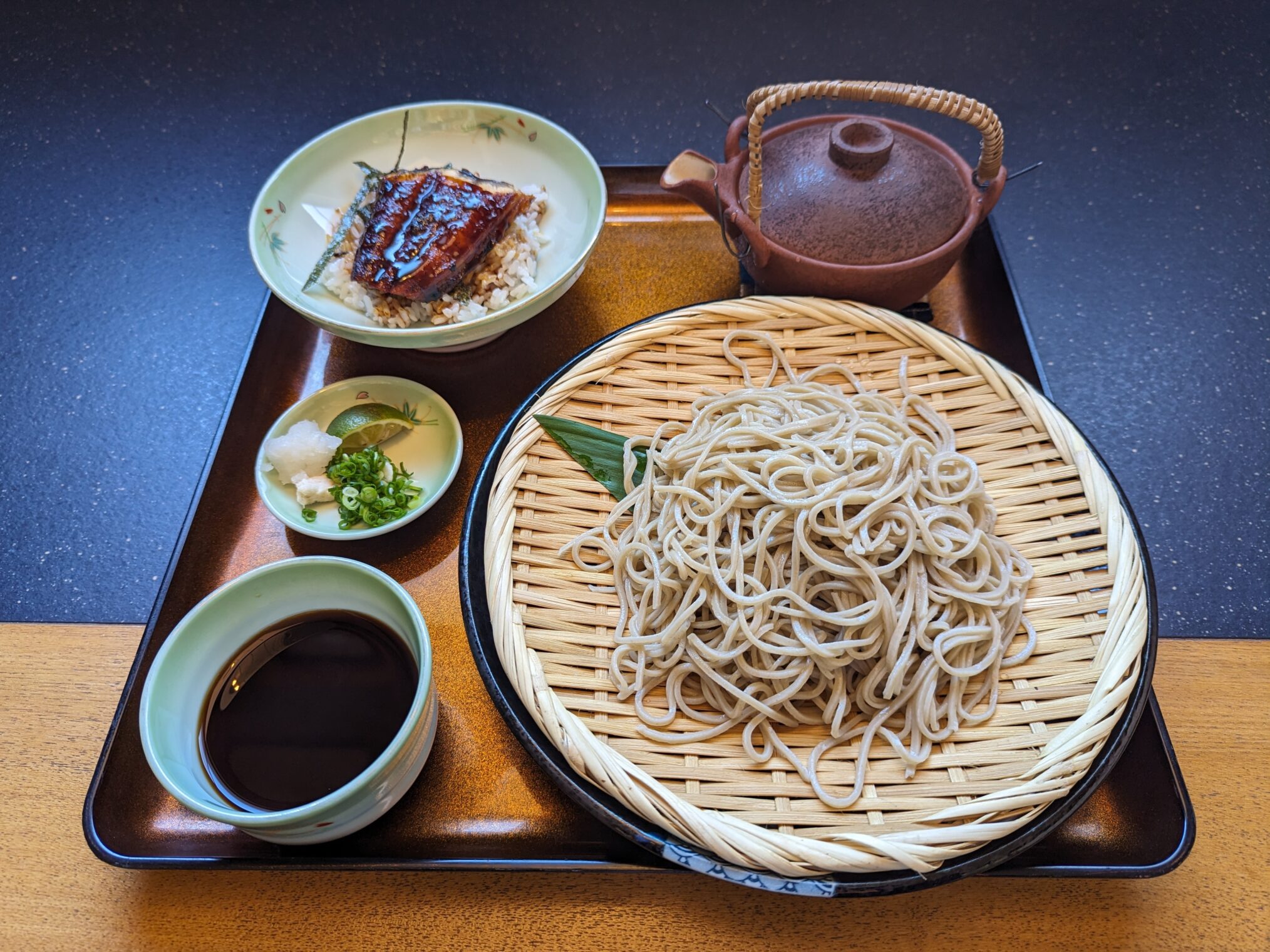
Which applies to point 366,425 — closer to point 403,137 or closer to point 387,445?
point 387,445

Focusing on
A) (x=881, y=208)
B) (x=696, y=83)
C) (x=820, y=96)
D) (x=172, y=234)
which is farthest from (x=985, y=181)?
(x=172, y=234)

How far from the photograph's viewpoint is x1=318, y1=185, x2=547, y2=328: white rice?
164cm

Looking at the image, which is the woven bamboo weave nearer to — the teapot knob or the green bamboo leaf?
the green bamboo leaf

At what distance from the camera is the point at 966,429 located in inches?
58.2

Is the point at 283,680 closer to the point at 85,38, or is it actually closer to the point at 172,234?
the point at 172,234

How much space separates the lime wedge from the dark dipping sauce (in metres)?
0.38

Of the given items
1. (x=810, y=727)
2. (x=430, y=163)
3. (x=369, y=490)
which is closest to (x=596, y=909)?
(x=810, y=727)

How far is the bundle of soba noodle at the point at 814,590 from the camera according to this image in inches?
47.5

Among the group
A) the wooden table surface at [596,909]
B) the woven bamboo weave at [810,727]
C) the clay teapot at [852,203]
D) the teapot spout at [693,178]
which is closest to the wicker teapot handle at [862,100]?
the clay teapot at [852,203]

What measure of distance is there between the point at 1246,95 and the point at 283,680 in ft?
10.1

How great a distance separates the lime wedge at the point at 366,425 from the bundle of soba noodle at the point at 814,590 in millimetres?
479

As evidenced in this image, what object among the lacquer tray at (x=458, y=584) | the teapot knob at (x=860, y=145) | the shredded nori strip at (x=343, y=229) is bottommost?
the lacquer tray at (x=458, y=584)

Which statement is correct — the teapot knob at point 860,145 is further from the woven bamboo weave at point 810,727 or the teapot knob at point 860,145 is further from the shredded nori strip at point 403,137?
the shredded nori strip at point 403,137

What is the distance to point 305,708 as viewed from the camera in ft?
4.07
